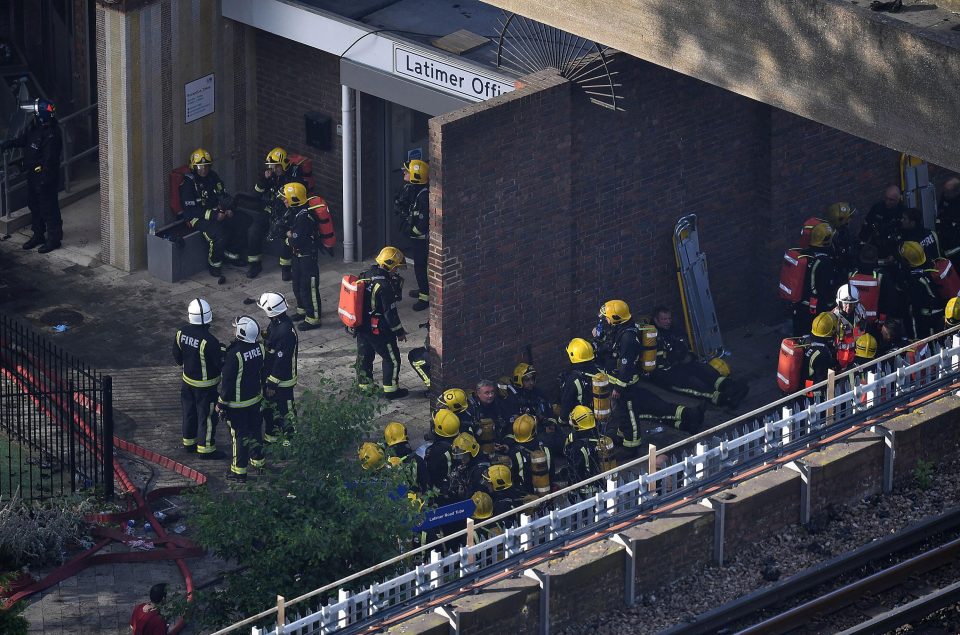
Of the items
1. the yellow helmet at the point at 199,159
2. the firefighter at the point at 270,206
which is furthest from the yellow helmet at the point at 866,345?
the yellow helmet at the point at 199,159

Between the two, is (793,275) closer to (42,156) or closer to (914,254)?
(914,254)

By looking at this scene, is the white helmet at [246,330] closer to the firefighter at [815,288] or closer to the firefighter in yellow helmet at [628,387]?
the firefighter in yellow helmet at [628,387]

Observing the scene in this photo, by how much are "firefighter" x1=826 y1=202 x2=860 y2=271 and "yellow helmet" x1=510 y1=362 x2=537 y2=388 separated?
13.9 ft

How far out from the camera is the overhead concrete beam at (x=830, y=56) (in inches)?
664

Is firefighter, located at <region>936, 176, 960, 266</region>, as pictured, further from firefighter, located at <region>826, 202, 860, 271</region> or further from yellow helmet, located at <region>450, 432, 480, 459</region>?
yellow helmet, located at <region>450, 432, 480, 459</region>

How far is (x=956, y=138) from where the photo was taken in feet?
55.2

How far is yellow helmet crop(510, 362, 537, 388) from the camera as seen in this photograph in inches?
818

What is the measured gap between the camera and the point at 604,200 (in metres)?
22.0

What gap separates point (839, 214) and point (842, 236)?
353mm

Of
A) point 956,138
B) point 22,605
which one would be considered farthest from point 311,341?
point 956,138

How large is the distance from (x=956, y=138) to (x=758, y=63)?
2.13 metres

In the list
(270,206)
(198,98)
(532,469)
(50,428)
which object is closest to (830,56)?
(532,469)

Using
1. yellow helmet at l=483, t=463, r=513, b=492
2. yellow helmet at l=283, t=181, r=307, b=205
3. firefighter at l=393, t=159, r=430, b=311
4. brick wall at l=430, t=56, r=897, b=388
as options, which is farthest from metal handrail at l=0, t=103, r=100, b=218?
yellow helmet at l=483, t=463, r=513, b=492

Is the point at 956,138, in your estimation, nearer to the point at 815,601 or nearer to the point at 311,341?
the point at 815,601
